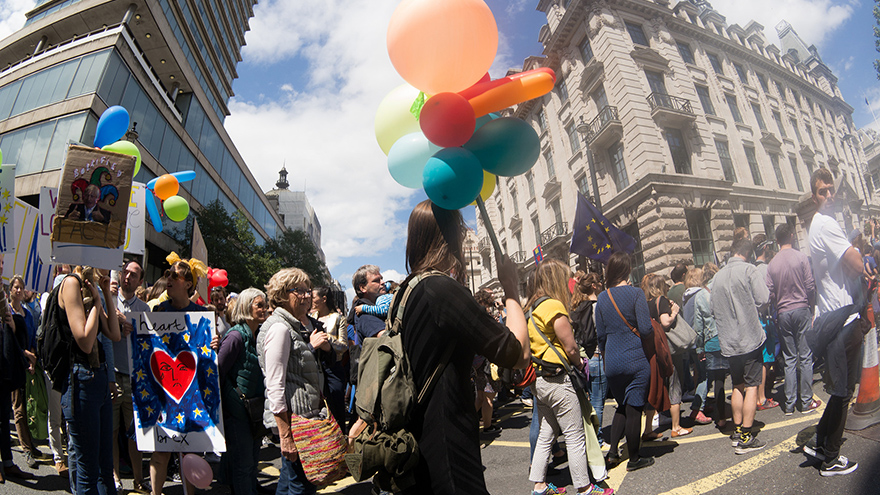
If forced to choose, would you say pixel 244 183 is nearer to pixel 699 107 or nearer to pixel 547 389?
pixel 699 107

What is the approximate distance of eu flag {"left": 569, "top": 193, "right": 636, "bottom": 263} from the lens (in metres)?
8.48

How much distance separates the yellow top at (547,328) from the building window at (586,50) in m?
19.8

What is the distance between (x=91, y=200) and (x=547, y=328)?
3.60 m

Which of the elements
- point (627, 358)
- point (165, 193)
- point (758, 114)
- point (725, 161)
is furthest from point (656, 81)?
point (165, 193)

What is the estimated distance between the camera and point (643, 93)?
17125mm

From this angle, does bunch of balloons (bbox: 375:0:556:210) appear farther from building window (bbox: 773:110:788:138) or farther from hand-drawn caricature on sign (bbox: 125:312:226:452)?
building window (bbox: 773:110:788:138)

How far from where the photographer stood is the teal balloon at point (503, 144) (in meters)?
1.87

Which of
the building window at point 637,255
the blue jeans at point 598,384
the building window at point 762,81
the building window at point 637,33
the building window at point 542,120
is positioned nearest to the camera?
Result: the blue jeans at point 598,384

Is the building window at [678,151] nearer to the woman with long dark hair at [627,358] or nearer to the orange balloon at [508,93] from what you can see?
the woman with long dark hair at [627,358]

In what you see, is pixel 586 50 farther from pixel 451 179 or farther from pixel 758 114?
pixel 451 179

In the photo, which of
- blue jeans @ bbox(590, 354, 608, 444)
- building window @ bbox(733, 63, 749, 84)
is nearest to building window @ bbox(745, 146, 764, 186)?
building window @ bbox(733, 63, 749, 84)

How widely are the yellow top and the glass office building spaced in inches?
729

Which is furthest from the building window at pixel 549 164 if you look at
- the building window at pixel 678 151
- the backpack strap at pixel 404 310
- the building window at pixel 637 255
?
the backpack strap at pixel 404 310

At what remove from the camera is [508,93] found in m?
1.93
